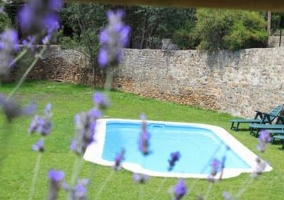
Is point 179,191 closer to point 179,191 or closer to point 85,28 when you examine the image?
point 179,191

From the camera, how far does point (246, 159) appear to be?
24.4ft

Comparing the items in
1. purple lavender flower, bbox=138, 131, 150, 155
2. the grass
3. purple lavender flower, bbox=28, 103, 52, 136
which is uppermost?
purple lavender flower, bbox=28, 103, 52, 136

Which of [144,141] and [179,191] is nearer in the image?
[179,191]

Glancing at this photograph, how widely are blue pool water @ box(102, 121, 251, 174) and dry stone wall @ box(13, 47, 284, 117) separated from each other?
2.09 m

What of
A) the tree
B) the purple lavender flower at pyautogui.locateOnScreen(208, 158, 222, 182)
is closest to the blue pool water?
the tree

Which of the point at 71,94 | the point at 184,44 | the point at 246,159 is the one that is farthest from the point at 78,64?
the point at 246,159

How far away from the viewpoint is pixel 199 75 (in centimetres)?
1355

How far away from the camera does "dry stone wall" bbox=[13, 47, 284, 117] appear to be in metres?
11.3

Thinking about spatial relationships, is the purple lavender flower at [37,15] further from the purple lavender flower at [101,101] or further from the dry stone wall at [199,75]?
the dry stone wall at [199,75]

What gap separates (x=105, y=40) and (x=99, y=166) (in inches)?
214

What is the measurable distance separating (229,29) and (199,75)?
4.88ft

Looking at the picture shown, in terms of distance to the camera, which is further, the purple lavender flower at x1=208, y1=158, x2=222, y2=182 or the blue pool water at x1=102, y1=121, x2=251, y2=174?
the blue pool water at x1=102, y1=121, x2=251, y2=174

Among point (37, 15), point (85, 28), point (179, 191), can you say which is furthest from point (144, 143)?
point (85, 28)

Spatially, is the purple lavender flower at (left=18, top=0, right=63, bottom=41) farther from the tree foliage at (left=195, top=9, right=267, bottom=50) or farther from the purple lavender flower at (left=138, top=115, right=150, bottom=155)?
the tree foliage at (left=195, top=9, right=267, bottom=50)
